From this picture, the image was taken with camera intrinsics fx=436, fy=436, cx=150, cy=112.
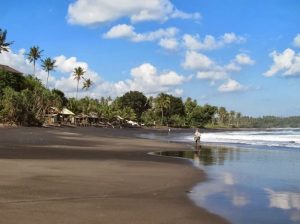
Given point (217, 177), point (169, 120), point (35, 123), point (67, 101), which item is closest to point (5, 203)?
point (217, 177)

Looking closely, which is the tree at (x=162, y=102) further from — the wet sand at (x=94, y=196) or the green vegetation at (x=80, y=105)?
the wet sand at (x=94, y=196)

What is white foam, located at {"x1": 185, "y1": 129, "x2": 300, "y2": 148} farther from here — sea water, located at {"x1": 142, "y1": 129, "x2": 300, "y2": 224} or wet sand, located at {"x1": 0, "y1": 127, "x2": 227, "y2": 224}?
wet sand, located at {"x1": 0, "y1": 127, "x2": 227, "y2": 224}

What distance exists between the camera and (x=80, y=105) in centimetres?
10800

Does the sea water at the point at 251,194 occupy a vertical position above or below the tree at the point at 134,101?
below

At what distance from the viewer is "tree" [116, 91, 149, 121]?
502 ft

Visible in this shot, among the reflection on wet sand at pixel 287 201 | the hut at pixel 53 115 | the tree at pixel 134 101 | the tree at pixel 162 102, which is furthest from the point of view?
the tree at pixel 134 101

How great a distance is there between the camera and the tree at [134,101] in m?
153

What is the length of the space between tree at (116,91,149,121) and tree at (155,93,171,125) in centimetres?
628

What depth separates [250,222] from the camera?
330 inches

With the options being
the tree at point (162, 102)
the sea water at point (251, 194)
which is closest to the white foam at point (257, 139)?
the sea water at point (251, 194)

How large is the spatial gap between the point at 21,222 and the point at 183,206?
12.0 ft

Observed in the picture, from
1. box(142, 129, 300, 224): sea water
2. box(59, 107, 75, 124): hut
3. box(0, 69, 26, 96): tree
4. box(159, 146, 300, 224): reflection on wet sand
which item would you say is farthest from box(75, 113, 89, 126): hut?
box(159, 146, 300, 224): reflection on wet sand

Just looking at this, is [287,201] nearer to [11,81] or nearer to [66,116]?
[11,81]

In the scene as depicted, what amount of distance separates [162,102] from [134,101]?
10.7 m
